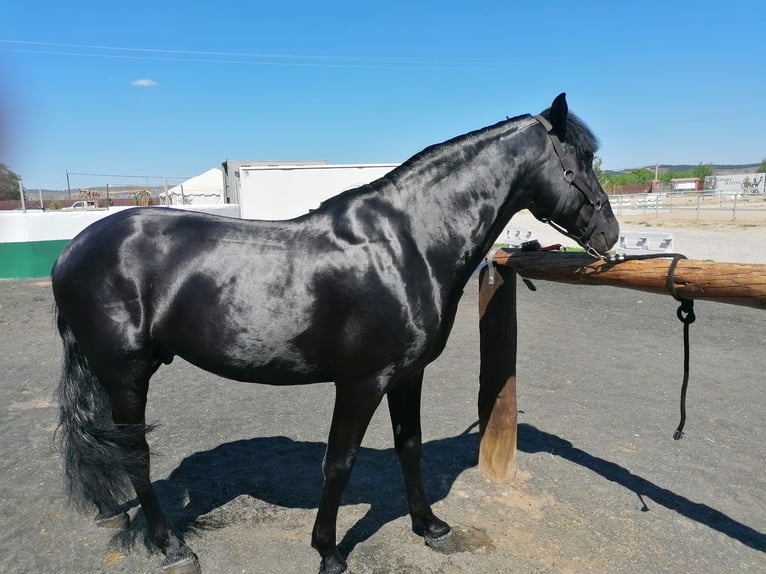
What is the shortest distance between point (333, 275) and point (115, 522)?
2137 mm

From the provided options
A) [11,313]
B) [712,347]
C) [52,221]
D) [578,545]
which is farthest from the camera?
[52,221]

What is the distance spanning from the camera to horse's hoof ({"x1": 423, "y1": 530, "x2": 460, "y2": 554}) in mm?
3078

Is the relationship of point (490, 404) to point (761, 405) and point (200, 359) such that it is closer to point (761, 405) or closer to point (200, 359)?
point (200, 359)

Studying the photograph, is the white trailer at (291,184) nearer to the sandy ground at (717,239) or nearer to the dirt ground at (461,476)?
the sandy ground at (717,239)

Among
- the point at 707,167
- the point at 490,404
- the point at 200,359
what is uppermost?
the point at 707,167

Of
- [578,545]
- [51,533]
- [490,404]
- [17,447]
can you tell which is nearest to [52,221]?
[17,447]

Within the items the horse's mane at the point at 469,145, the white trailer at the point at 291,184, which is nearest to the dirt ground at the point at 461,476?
the horse's mane at the point at 469,145

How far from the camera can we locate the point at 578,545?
3.07 metres

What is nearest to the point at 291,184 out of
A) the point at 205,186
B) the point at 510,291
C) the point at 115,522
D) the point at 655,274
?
the point at 510,291

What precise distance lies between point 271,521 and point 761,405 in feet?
14.9

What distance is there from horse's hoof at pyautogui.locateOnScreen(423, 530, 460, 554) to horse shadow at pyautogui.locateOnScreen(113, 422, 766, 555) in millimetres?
368

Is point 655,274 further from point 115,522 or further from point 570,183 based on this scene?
point 115,522

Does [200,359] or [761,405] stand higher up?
[200,359]

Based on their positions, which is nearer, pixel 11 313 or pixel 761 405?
pixel 761 405
